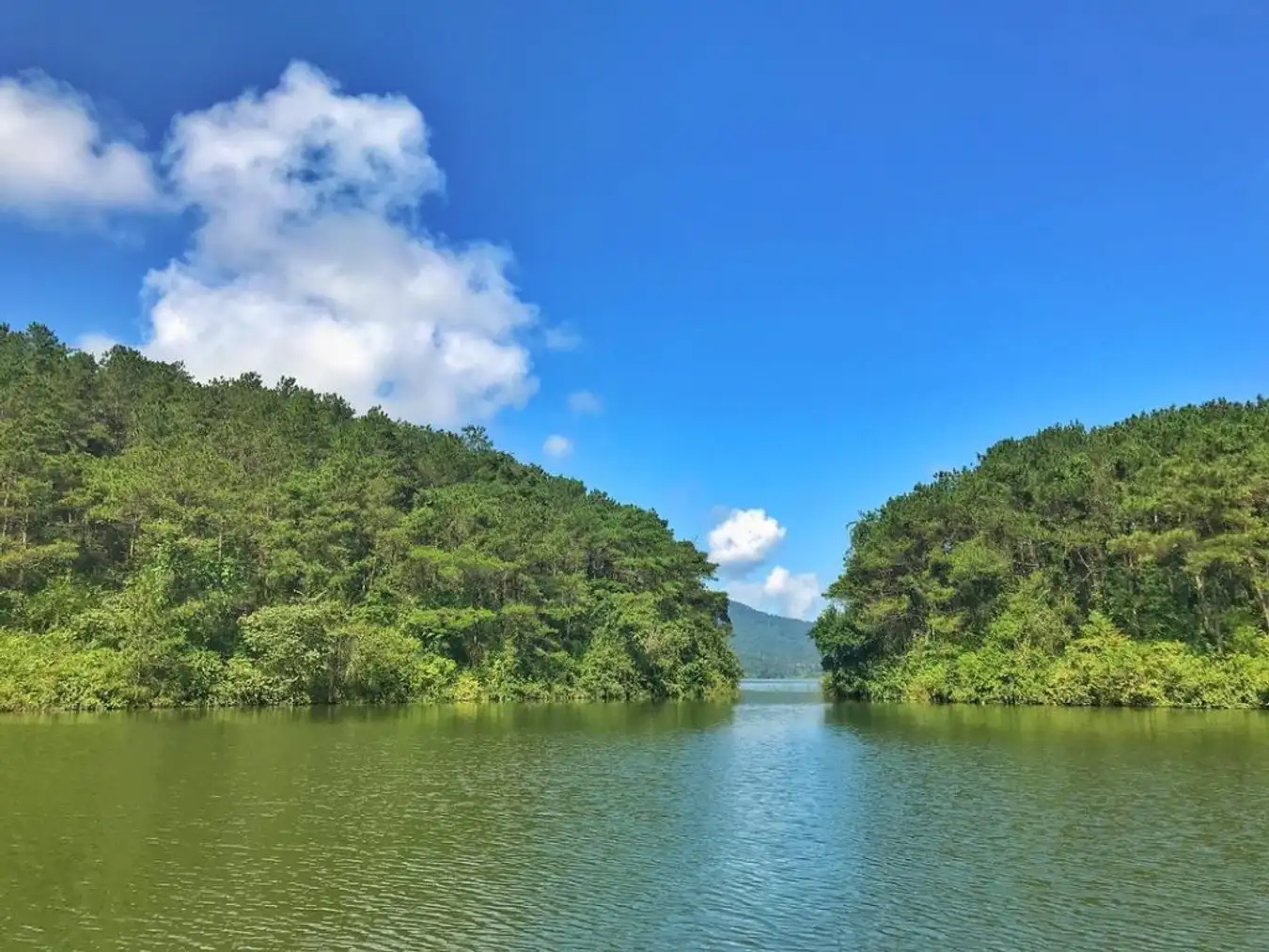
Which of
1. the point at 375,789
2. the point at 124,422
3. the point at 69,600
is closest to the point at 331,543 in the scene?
the point at 69,600

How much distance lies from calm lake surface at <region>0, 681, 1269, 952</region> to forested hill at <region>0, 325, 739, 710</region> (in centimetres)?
1721

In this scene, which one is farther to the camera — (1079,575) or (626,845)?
(1079,575)

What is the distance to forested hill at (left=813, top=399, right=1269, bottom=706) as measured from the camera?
50.0 m

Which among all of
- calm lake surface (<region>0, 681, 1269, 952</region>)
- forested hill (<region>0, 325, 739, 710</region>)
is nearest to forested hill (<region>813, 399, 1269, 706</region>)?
calm lake surface (<region>0, 681, 1269, 952</region>)

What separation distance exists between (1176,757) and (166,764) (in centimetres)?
3260

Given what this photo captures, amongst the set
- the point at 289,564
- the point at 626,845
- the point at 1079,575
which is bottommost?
the point at 626,845

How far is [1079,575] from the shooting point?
60469 millimetres

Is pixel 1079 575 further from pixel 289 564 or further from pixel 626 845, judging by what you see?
pixel 289 564

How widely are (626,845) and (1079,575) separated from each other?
51084 millimetres

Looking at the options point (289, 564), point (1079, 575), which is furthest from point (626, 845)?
point (1079, 575)

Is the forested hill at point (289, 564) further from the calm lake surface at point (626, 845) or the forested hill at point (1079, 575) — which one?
the forested hill at point (1079, 575)

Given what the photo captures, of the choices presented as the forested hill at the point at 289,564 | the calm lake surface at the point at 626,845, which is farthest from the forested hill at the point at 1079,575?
the forested hill at the point at 289,564

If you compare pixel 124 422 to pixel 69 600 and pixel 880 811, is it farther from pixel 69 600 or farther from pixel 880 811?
pixel 880 811

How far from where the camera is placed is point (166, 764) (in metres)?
28.1
